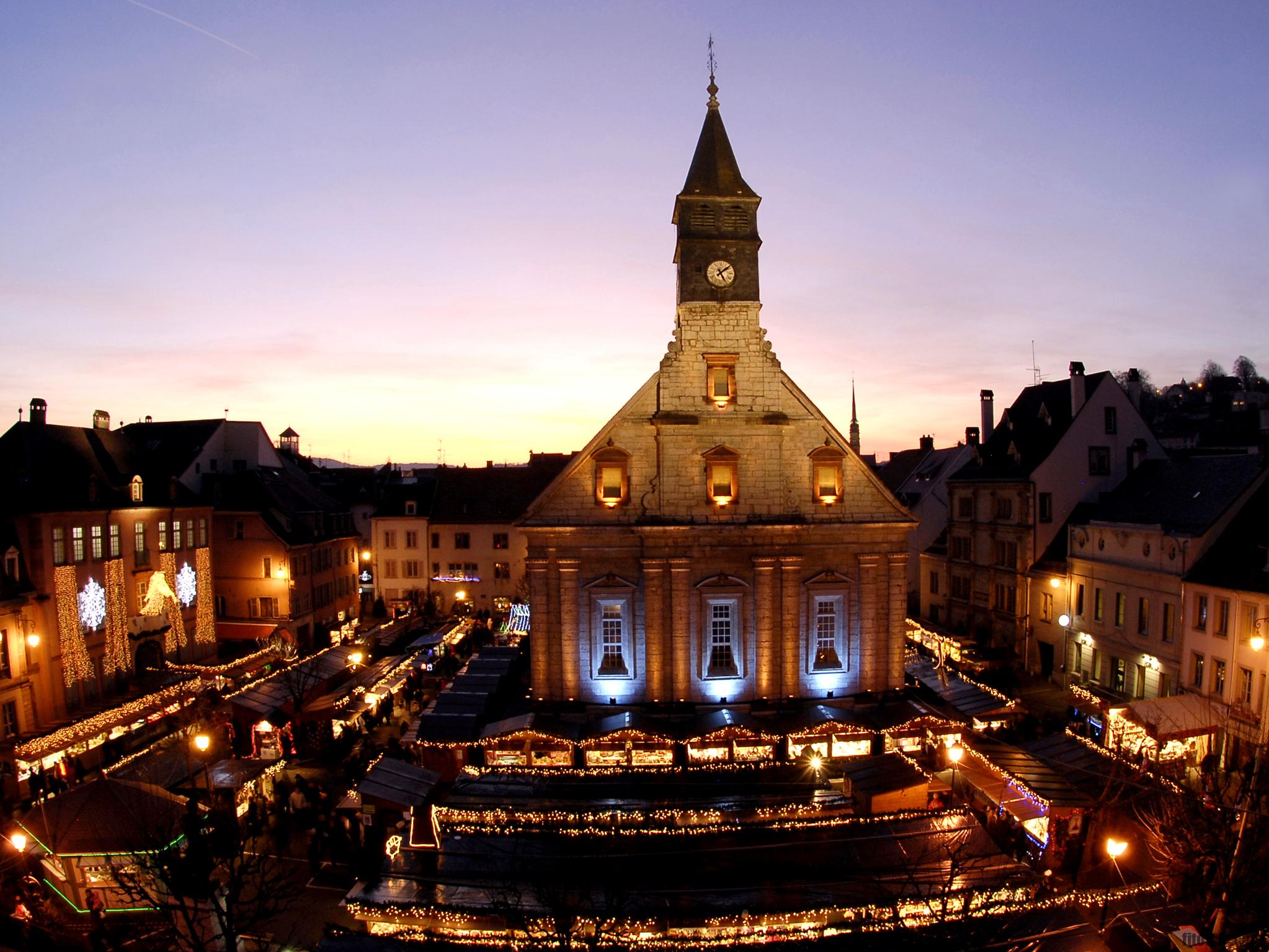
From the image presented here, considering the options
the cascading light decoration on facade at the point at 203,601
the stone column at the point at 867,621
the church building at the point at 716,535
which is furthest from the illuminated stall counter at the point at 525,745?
the cascading light decoration on facade at the point at 203,601

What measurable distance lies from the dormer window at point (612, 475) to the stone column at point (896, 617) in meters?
10.9

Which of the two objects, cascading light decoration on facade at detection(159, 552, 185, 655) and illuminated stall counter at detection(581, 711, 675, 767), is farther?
cascading light decoration on facade at detection(159, 552, 185, 655)

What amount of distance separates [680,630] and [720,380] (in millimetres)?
10004

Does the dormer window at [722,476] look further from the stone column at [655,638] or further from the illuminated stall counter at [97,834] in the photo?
the illuminated stall counter at [97,834]

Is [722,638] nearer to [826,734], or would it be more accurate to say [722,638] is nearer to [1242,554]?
[826,734]

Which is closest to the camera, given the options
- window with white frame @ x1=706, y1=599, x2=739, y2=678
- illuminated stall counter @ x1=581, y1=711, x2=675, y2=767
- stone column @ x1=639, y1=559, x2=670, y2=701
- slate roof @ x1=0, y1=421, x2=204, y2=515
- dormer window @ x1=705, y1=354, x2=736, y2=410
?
illuminated stall counter @ x1=581, y1=711, x2=675, y2=767

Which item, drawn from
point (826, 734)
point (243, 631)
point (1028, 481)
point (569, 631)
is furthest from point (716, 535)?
point (243, 631)

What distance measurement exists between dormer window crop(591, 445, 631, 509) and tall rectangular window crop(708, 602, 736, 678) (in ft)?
18.5

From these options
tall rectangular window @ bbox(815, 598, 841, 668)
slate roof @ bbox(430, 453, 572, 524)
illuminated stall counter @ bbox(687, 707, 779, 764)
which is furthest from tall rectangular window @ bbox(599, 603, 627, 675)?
slate roof @ bbox(430, 453, 572, 524)

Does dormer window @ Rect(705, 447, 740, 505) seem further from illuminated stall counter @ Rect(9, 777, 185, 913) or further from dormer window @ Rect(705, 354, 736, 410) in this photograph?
illuminated stall counter @ Rect(9, 777, 185, 913)

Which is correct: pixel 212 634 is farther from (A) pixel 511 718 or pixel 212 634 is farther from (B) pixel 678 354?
(B) pixel 678 354

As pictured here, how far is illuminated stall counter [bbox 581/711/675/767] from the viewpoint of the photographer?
27422 mm

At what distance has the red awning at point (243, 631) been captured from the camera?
4809cm

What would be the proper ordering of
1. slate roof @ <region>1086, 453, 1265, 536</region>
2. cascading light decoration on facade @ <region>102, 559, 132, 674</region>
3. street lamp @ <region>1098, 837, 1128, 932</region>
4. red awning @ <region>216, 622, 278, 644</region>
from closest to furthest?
1. street lamp @ <region>1098, 837, 1128, 932</region>
2. slate roof @ <region>1086, 453, 1265, 536</region>
3. cascading light decoration on facade @ <region>102, 559, 132, 674</region>
4. red awning @ <region>216, 622, 278, 644</region>
